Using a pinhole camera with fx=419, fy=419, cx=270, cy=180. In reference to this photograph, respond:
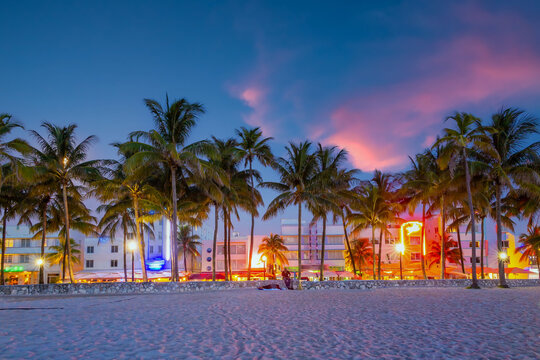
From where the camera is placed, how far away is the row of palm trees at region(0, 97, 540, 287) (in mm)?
24377

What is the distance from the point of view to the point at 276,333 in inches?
366

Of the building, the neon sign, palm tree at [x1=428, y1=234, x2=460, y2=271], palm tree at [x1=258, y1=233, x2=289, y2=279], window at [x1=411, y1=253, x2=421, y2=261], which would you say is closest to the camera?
palm tree at [x1=428, y1=234, x2=460, y2=271]

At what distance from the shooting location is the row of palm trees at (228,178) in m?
24.4

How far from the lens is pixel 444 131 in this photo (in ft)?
83.4

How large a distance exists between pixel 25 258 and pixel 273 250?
34.7 meters

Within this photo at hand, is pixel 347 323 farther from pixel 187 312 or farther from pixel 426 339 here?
pixel 187 312

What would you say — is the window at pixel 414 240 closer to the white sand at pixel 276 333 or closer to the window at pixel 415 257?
the window at pixel 415 257

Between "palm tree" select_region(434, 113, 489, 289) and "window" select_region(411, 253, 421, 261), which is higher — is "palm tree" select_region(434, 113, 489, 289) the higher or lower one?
the higher one

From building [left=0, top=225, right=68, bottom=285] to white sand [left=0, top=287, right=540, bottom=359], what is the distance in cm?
5013

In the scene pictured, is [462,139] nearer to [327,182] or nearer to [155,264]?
[327,182]

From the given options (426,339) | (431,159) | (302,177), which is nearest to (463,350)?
(426,339)

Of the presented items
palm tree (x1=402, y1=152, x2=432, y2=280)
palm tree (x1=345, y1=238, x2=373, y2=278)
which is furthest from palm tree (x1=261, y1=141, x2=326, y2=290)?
palm tree (x1=345, y1=238, x2=373, y2=278)

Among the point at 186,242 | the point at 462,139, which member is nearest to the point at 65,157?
the point at 462,139

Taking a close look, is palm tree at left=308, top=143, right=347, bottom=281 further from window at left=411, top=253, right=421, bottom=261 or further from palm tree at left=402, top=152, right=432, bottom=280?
window at left=411, top=253, right=421, bottom=261
